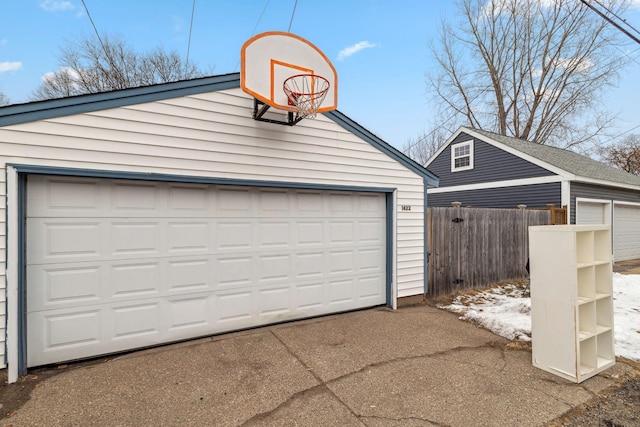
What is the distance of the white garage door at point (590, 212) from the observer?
965 centimetres

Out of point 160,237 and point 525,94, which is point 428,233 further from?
point 525,94

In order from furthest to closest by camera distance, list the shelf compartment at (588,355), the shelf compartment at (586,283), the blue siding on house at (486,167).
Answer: the blue siding on house at (486,167) → the shelf compartment at (586,283) → the shelf compartment at (588,355)

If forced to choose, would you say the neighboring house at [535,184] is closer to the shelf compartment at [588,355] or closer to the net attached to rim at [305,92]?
the shelf compartment at [588,355]

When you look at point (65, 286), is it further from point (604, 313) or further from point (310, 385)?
point (604, 313)

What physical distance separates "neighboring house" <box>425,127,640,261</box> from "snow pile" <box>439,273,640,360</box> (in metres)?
3.34

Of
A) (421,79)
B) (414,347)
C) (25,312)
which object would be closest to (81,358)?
→ (25,312)

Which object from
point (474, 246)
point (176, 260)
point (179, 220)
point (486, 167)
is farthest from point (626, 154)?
point (176, 260)

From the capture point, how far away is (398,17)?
845 cm

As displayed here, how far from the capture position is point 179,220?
3961 mm

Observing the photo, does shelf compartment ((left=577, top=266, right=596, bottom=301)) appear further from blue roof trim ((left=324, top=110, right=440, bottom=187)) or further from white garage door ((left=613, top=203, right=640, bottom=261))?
white garage door ((left=613, top=203, right=640, bottom=261))

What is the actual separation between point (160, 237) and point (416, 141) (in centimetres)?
2873

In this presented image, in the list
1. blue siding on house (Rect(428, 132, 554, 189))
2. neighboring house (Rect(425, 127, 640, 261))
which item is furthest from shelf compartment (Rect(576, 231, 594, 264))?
blue siding on house (Rect(428, 132, 554, 189))

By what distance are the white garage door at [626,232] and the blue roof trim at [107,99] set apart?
532 inches

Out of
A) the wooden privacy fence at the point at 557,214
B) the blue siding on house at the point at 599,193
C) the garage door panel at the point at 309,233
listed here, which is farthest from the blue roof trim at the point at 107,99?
the blue siding on house at the point at 599,193
